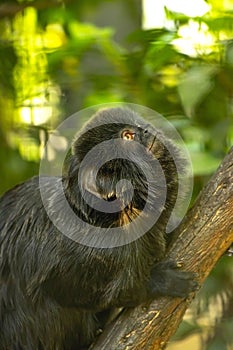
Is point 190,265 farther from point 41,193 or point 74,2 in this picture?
point 74,2

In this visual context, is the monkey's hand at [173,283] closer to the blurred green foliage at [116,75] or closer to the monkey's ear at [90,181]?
the monkey's ear at [90,181]

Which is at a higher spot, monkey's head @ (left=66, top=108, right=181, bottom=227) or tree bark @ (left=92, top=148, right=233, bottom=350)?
monkey's head @ (left=66, top=108, right=181, bottom=227)

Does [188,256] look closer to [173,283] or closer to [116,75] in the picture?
[173,283]

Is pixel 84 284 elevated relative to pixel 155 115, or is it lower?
lower

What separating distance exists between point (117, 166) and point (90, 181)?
58 millimetres

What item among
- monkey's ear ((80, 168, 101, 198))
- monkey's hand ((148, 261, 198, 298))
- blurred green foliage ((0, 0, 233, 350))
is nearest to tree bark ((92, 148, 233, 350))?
monkey's hand ((148, 261, 198, 298))

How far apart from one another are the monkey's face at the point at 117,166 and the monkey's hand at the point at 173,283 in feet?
0.43

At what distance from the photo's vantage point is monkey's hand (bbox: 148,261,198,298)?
1556 mm

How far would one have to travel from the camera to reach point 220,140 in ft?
7.00

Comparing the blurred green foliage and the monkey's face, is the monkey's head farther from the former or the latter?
the blurred green foliage

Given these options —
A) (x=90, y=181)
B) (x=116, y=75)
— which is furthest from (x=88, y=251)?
(x=116, y=75)

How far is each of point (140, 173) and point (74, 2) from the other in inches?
49.1

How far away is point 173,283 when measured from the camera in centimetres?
156

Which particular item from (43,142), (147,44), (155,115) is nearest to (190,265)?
(155,115)
